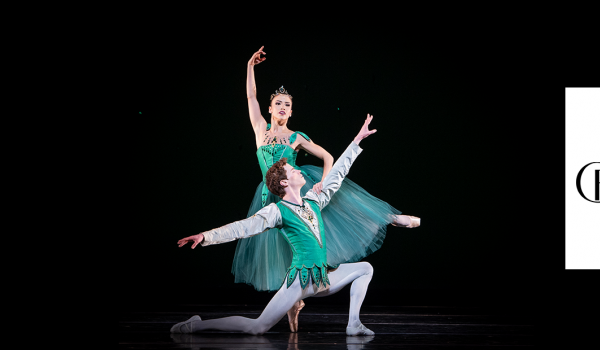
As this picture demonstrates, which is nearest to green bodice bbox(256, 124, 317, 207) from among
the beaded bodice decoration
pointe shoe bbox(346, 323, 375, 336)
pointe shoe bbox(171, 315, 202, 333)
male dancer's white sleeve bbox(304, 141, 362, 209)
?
male dancer's white sleeve bbox(304, 141, 362, 209)

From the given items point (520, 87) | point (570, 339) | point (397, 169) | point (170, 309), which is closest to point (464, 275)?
point (397, 169)

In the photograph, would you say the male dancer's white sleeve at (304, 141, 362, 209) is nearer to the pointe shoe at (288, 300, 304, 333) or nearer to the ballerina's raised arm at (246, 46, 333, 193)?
the ballerina's raised arm at (246, 46, 333, 193)

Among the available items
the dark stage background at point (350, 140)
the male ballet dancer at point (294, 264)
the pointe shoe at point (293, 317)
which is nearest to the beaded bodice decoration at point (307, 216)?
the male ballet dancer at point (294, 264)

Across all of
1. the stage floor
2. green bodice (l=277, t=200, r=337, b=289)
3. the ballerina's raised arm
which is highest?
the ballerina's raised arm

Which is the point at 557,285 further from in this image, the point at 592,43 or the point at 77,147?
the point at 77,147

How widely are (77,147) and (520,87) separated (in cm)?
320

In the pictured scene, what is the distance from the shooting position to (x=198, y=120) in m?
4.24

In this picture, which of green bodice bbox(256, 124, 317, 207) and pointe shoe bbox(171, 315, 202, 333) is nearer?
pointe shoe bbox(171, 315, 202, 333)

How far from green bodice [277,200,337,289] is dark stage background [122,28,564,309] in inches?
69.9

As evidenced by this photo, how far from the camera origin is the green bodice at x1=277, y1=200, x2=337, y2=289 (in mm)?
2404

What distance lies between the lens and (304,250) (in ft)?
8.05

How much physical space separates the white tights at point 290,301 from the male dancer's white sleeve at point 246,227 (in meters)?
0.27

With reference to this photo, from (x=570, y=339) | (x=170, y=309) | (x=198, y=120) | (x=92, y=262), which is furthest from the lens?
(x=198, y=120)

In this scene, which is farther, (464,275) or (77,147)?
(464,275)
